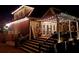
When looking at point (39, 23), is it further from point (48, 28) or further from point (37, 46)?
point (37, 46)

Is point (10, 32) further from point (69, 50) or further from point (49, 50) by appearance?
point (69, 50)

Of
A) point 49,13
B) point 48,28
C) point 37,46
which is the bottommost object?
point 37,46

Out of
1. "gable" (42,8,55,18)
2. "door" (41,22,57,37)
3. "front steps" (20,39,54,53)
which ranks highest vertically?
"gable" (42,8,55,18)

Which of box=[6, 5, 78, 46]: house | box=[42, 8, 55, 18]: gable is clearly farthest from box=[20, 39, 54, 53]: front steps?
box=[42, 8, 55, 18]: gable

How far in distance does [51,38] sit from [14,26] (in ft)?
1.99

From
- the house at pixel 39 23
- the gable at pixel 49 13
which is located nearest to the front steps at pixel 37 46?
the house at pixel 39 23

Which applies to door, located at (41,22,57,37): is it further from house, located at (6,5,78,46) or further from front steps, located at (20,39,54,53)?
front steps, located at (20,39,54,53)

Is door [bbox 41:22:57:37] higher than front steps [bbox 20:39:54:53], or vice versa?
door [bbox 41:22:57:37]

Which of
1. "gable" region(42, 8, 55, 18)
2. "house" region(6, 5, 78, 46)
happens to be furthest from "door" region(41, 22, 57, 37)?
"gable" region(42, 8, 55, 18)

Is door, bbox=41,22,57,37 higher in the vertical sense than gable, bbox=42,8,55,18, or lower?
lower

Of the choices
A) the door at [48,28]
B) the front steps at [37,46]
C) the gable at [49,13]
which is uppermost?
the gable at [49,13]

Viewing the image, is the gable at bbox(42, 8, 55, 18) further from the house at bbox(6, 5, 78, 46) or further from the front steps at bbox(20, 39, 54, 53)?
the front steps at bbox(20, 39, 54, 53)

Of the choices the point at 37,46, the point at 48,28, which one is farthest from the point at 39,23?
the point at 37,46

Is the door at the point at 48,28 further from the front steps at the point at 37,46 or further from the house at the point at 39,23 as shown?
the front steps at the point at 37,46
